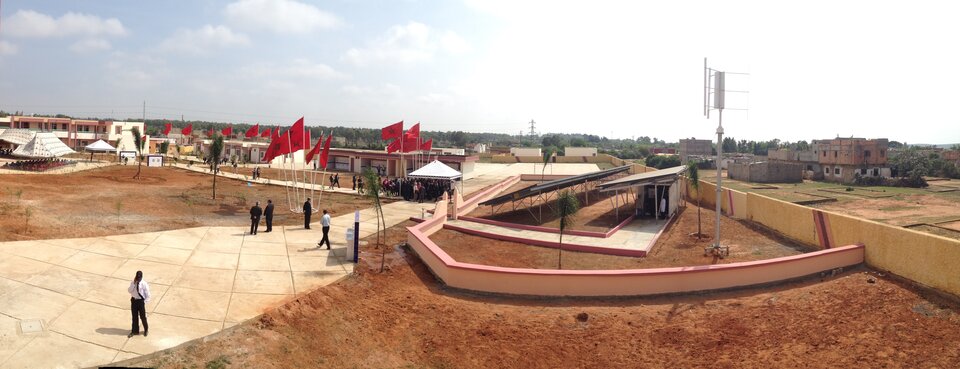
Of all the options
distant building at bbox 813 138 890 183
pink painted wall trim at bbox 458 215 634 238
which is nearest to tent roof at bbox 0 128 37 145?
pink painted wall trim at bbox 458 215 634 238

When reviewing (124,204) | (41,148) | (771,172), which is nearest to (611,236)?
(124,204)

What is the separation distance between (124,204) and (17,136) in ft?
122

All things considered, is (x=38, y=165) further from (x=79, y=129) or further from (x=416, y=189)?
(x=79, y=129)

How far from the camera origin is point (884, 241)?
13281 millimetres

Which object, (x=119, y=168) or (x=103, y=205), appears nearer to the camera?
(x=103, y=205)

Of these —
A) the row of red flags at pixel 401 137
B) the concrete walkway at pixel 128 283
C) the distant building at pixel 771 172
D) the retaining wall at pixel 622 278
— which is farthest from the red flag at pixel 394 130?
the distant building at pixel 771 172

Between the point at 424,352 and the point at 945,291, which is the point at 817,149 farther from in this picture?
the point at 424,352

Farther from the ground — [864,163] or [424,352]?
[864,163]

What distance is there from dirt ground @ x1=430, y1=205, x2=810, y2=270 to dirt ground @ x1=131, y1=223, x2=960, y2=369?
309 centimetres

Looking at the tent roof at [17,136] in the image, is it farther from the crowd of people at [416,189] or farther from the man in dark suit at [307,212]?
the man in dark suit at [307,212]

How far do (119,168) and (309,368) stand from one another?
41.3 metres

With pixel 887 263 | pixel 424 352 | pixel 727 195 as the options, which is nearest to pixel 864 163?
pixel 727 195

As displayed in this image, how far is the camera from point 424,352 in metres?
9.69

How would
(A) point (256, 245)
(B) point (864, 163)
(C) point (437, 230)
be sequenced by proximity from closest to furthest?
1. (A) point (256, 245)
2. (C) point (437, 230)
3. (B) point (864, 163)
